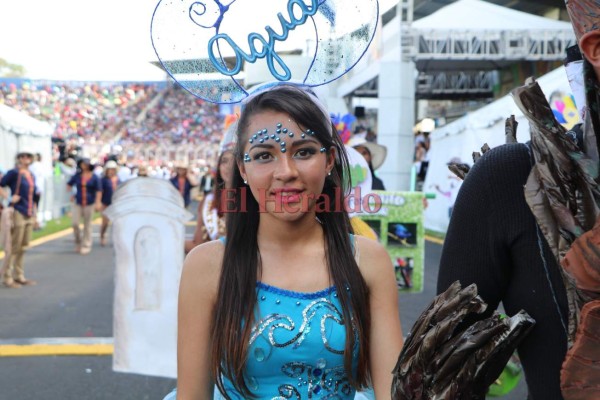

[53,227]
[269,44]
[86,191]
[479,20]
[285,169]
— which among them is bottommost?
[53,227]

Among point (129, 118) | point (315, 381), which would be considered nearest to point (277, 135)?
point (315, 381)

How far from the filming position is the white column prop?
496 cm

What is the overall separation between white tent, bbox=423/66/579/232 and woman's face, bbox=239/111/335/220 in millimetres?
6931

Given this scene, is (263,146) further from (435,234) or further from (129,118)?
(129,118)

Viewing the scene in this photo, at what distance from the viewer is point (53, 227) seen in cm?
1911

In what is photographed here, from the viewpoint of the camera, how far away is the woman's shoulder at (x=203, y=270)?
202 centimetres

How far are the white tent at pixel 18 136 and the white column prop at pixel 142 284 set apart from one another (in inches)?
468

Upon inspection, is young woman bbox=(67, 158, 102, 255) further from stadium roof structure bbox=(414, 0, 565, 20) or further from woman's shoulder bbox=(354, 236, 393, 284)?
stadium roof structure bbox=(414, 0, 565, 20)

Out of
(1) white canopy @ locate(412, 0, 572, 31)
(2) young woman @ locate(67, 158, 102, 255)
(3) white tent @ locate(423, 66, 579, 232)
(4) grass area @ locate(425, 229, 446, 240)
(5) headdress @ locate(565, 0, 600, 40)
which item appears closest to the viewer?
(5) headdress @ locate(565, 0, 600, 40)

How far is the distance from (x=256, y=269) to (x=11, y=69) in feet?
308

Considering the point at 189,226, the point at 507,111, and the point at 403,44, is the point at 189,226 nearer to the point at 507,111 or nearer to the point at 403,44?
the point at 403,44

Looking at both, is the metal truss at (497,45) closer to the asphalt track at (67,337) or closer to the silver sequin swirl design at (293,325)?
the asphalt track at (67,337)

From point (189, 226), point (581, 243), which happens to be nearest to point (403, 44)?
point (189, 226)

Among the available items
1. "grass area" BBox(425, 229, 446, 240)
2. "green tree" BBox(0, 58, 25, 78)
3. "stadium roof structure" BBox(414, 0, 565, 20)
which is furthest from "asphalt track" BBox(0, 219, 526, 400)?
"green tree" BBox(0, 58, 25, 78)
